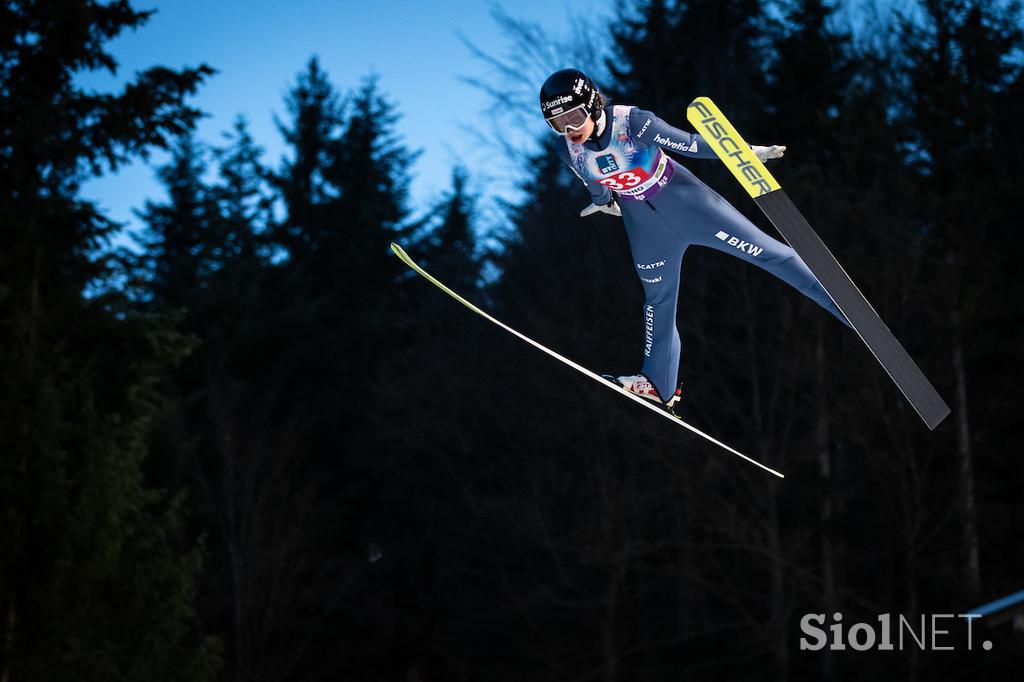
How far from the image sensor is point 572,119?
13.8 ft

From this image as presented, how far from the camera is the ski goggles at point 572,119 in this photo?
4160 millimetres

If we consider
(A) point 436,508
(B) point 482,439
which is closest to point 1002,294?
(B) point 482,439

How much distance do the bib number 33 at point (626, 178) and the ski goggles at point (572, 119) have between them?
29 cm

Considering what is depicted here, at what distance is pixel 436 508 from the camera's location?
22531mm

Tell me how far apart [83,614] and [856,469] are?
10321 millimetres

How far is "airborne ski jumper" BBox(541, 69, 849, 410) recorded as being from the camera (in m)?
4.19

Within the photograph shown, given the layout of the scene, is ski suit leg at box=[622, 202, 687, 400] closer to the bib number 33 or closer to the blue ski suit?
the blue ski suit

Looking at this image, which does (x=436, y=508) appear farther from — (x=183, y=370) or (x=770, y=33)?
(x=770, y=33)

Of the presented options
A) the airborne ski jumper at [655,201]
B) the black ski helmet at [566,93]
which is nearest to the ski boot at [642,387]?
the airborne ski jumper at [655,201]

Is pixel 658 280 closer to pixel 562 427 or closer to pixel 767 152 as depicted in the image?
pixel 767 152

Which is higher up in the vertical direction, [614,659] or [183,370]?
[183,370]

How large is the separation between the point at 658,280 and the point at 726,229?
1.34 feet

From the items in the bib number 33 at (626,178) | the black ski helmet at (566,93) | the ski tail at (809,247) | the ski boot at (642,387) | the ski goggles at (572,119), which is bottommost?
the ski boot at (642,387)

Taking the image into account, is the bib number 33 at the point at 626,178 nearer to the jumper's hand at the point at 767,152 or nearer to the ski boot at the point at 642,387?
the jumper's hand at the point at 767,152
